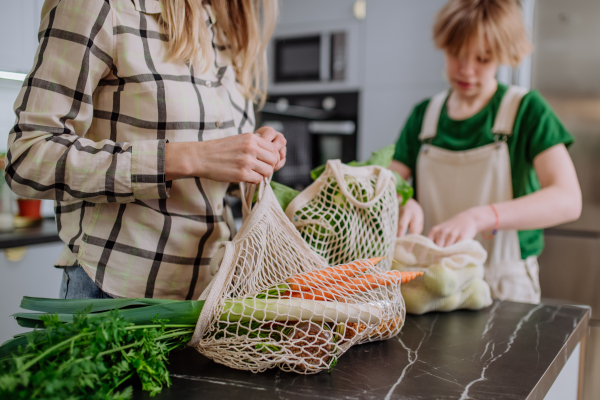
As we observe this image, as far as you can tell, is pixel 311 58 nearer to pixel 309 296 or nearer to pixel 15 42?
pixel 15 42

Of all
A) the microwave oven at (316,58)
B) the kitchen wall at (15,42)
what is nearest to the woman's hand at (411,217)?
the kitchen wall at (15,42)

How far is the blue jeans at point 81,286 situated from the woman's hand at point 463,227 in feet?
2.09

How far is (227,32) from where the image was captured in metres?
0.91

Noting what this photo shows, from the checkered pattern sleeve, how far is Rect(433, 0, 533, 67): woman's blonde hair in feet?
3.26

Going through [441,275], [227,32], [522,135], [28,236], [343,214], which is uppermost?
[227,32]

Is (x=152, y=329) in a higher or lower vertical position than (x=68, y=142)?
lower

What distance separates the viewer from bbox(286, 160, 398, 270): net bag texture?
0.78m

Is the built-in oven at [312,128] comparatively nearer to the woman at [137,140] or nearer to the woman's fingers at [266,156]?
the woman at [137,140]

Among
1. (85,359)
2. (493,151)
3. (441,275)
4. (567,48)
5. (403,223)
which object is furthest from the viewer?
(567,48)

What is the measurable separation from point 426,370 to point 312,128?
2.30 meters

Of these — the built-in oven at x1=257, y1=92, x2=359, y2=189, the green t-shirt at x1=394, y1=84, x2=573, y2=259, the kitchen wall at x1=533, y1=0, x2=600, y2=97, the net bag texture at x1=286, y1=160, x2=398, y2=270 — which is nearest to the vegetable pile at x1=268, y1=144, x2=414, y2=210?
the net bag texture at x1=286, y1=160, x2=398, y2=270

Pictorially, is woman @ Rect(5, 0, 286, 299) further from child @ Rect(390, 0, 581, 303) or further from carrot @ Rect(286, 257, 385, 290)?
child @ Rect(390, 0, 581, 303)

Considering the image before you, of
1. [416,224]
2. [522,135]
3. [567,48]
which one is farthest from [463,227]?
[567,48]

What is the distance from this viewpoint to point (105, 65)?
2.31 feet
